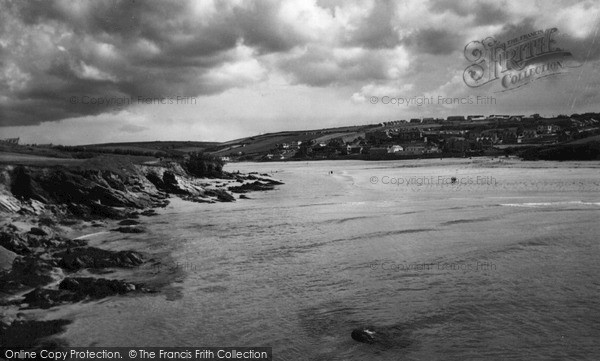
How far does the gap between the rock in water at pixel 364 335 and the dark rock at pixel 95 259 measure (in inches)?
347

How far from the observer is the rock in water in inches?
376

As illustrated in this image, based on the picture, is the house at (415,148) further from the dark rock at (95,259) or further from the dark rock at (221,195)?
the dark rock at (95,259)

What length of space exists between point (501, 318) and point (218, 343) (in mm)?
6585

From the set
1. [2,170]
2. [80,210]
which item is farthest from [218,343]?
[2,170]

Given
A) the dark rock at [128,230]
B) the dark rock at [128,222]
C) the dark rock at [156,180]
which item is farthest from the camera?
the dark rock at [156,180]

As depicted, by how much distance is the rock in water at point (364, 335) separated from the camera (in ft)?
31.3

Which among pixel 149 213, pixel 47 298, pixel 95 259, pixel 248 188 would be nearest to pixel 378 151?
pixel 248 188

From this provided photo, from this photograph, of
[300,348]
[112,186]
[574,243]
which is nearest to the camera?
[300,348]

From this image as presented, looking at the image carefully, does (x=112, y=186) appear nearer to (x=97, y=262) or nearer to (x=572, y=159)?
(x=97, y=262)

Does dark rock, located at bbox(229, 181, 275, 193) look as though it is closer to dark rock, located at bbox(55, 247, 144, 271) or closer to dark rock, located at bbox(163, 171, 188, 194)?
dark rock, located at bbox(163, 171, 188, 194)

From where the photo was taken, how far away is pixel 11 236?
52.2ft

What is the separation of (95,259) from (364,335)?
10136 millimetres

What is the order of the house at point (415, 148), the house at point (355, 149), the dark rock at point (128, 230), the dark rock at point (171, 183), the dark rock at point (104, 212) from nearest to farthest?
the dark rock at point (128, 230), the dark rock at point (104, 212), the dark rock at point (171, 183), the house at point (415, 148), the house at point (355, 149)

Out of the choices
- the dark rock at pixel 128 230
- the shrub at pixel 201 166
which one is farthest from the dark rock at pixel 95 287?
the shrub at pixel 201 166
